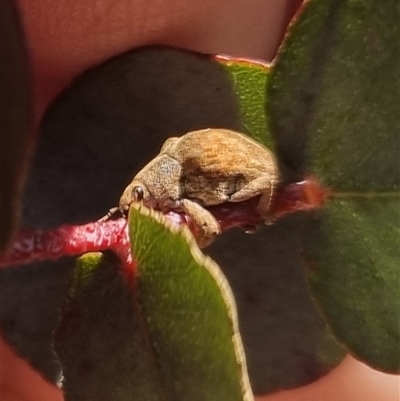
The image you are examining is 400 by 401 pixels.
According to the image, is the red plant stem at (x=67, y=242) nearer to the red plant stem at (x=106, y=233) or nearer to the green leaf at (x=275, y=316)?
the red plant stem at (x=106, y=233)

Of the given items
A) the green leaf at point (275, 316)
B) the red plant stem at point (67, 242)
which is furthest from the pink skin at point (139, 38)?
the red plant stem at point (67, 242)

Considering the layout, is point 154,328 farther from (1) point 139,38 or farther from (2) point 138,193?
(1) point 139,38

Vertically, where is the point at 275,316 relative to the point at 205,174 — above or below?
below

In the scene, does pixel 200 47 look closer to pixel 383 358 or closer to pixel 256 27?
pixel 256 27

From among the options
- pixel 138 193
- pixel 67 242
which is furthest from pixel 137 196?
pixel 67 242

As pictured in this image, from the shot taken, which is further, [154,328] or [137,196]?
[137,196]

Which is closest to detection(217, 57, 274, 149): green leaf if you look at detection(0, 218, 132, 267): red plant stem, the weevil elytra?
the weevil elytra
